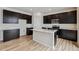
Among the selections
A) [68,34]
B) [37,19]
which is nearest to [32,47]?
[68,34]

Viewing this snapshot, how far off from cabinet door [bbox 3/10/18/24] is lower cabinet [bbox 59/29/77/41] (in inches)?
172

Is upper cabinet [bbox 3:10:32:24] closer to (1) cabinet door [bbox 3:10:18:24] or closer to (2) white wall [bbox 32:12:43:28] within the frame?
(1) cabinet door [bbox 3:10:18:24]

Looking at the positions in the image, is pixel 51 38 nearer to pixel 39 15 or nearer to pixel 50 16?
pixel 50 16

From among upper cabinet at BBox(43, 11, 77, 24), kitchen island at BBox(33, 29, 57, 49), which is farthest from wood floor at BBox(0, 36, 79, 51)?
upper cabinet at BBox(43, 11, 77, 24)

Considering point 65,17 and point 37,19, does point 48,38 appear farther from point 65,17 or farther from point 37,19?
point 37,19

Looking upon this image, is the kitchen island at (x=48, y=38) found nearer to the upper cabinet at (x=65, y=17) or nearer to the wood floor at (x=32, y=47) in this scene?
the wood floor at (x=32, y=47)

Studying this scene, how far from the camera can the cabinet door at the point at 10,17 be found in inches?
209

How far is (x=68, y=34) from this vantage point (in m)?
5.63

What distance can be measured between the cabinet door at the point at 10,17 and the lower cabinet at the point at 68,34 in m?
4.38

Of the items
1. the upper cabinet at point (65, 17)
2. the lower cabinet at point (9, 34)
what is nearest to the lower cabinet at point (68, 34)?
the upper cabinet at point (65, 17)

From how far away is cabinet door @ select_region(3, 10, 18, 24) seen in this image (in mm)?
5315

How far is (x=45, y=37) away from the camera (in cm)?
434
